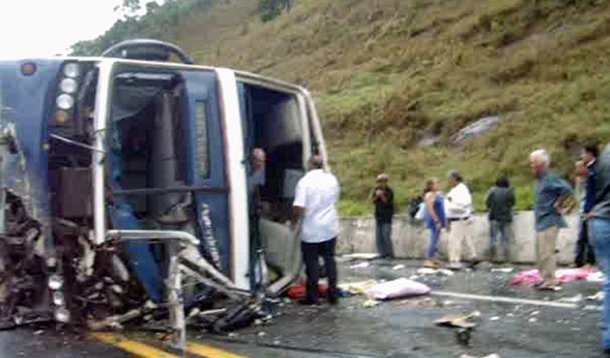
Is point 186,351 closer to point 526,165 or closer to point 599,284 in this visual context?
point 599,284

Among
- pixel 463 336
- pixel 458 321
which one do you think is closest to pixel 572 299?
pixel 458 321

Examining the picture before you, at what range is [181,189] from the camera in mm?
7547

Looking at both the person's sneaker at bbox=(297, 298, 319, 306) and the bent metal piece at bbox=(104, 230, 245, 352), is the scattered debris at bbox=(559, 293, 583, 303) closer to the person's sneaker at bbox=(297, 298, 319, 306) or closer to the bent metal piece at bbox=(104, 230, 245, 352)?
the person's sneaker at bbox=(297, 298, 319, 306)

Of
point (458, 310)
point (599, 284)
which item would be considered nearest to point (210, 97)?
point (458, 310)

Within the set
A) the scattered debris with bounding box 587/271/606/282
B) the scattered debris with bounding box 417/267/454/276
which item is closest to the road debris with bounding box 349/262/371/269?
the scattered debris with bounding box 417/267/454/276

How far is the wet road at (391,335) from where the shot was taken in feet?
21.0

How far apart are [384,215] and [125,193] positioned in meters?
10.7

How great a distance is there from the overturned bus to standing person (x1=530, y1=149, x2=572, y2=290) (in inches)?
136

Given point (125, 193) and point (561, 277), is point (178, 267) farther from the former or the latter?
point (561, 277)

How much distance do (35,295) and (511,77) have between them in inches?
948

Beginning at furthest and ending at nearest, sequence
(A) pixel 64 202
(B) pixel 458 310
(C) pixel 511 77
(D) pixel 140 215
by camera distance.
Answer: (C) pixel 511 77
(B) pixel 458 310
(D) pixel 140 215
(A) pixel 64 202

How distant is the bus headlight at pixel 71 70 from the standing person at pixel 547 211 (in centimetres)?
537

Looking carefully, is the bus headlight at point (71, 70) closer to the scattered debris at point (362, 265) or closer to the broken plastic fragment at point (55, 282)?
the broken plastic fragment at point (55, 282)

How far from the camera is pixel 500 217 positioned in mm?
15367
